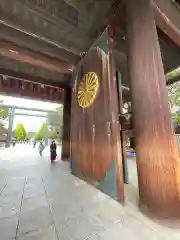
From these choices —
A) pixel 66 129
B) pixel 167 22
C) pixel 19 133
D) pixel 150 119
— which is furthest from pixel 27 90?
pixel 19 133

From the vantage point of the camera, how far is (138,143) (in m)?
2.26

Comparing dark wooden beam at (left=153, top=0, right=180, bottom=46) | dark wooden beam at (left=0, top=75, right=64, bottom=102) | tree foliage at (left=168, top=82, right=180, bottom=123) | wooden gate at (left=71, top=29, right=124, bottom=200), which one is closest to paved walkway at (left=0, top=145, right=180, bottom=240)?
wooden gate at (left=71, top=29, right=124, bottom=200)

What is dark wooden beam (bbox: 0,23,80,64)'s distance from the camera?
150 inches

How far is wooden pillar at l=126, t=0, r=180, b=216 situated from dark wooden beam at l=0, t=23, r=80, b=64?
9.17 ft

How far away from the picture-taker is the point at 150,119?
211 cm

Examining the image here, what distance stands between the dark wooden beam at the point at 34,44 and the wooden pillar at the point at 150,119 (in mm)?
2794

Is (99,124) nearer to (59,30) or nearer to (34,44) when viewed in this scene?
(59,30)

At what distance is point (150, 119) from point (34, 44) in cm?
440

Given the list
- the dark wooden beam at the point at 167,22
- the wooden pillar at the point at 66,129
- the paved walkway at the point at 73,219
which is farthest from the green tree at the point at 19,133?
the dark wooden beam at the point at 167,22

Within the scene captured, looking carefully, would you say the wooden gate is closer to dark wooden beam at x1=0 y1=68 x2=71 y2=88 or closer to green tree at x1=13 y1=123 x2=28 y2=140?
dark wooden beam at x1=0 y1=68 x2=71 y2=88

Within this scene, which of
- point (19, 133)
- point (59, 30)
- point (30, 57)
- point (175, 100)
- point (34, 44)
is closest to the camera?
point (59, 30)

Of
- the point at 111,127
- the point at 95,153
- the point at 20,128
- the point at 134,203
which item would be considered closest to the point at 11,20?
the point at 111,127

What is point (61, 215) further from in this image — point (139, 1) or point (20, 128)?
point (20, 128)

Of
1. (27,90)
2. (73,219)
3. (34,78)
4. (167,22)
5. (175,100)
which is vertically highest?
(34,78)
